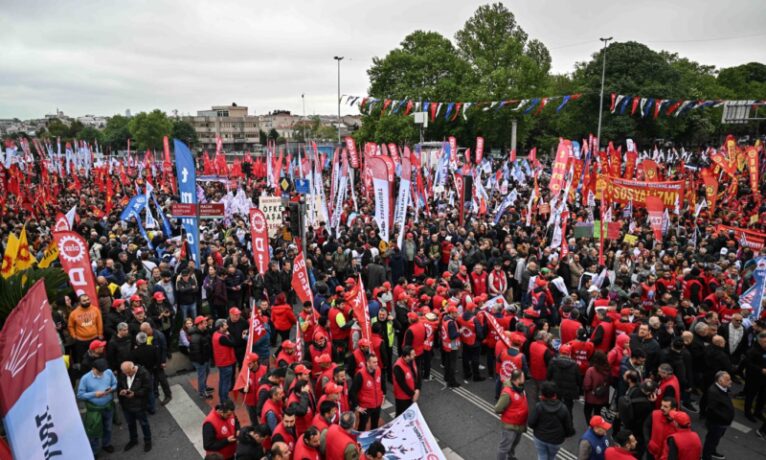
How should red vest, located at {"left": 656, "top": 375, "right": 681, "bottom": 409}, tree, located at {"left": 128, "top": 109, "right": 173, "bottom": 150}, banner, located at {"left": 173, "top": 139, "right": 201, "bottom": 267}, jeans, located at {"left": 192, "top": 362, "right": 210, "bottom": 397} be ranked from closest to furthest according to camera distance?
red vest, located at {"left": 656, "top": 375, "right": 681, "bottom": 409} < jeans, located at {"left": 192, "top": 362, "right": 210, "bottom": 397} < banner, located at {"left": 173, "top": 139, "right": 201, "bottom": 267} < tree, located at {"left": 128, "top": 109, "right": 173, "bottom": 150}

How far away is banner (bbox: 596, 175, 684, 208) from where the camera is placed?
50.6 ft

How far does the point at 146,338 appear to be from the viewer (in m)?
7.45

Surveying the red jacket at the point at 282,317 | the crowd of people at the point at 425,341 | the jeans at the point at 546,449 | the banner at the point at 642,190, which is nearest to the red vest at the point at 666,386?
the crowd of people at the point at 425,341

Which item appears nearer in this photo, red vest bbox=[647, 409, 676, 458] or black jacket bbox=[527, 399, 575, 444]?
red vest bbox=[647, 409, 676, 458]

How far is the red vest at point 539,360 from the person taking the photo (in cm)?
742

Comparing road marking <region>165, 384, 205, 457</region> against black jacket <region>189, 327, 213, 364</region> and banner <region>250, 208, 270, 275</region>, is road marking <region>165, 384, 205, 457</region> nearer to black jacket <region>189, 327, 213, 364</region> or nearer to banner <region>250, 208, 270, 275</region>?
black jacket <region>189, 327, 213, 364</region>

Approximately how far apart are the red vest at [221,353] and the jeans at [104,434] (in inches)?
62.4

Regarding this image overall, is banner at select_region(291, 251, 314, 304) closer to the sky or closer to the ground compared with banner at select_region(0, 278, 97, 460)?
closer to the ground

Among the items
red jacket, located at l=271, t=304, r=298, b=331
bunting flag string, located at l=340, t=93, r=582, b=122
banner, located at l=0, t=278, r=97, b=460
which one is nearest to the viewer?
banner, located at l=0, t=278, r=97, b=460

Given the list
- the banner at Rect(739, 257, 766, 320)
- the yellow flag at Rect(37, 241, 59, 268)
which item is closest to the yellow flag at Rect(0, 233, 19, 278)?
the yellow flag at Rect(37, 241, 59, 268)

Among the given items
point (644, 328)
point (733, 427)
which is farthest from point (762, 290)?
point (644, 328)

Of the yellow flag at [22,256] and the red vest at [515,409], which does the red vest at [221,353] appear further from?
the yellow flag at [22,256]

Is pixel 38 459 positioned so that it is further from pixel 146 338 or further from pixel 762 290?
pixel 762 290

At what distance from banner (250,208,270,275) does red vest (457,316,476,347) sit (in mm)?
4640
